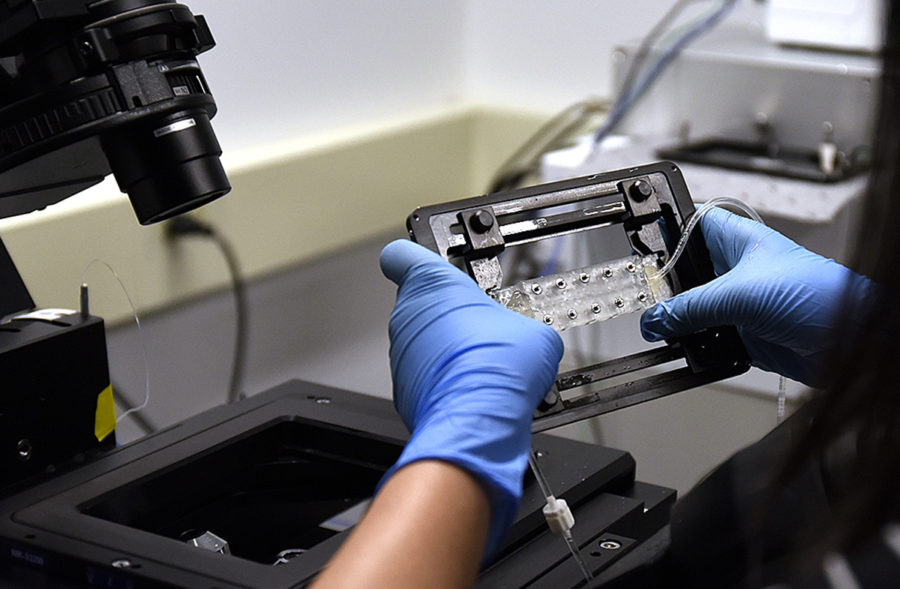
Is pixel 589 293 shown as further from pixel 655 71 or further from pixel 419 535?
pixel 655 71

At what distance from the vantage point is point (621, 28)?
2002 mm

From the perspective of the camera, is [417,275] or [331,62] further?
[331,62]

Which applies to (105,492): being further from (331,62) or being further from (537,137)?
(537,137)

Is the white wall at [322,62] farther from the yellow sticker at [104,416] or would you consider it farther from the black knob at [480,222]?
the black knob at [480,222]

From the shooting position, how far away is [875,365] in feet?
1.59

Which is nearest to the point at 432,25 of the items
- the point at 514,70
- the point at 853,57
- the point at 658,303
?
the point at 514,70

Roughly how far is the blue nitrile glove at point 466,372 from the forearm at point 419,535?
0.01 metres

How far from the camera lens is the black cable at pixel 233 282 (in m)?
1.59

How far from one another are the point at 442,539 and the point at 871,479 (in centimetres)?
24

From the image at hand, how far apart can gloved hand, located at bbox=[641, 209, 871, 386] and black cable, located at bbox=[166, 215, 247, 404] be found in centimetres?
84

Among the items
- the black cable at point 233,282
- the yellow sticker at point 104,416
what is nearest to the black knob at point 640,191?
the yellow sticker at point 104,416

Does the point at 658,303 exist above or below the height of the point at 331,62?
below

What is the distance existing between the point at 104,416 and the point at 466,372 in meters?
0.36

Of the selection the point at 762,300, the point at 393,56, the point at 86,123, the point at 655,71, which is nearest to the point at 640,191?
the point at 762,300
